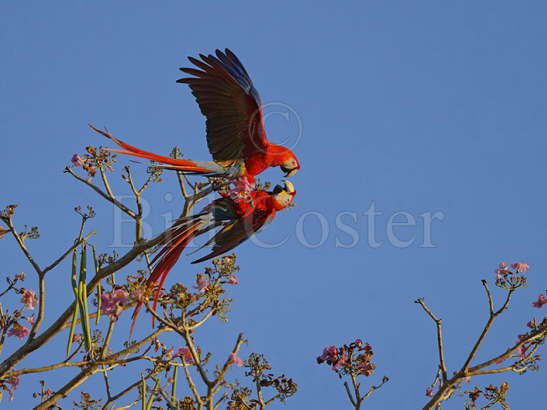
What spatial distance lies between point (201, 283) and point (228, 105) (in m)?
1.38

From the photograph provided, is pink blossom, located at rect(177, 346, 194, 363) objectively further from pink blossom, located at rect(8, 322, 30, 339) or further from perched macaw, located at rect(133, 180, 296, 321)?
pink blossom, located at rect(8, 322, 30, 339)

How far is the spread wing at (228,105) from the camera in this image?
5.30 metres

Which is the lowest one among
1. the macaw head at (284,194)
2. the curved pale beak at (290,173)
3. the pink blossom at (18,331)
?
the pink blossom at (18,331)

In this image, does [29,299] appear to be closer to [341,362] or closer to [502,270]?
[341,362]

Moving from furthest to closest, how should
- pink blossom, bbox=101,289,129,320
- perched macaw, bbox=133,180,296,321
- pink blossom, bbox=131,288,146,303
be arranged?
perched macaw, bbox=133,180,296,321
pink blossom, bbox=101,289,129,320
pink blossom, bbox=131,288,146,303

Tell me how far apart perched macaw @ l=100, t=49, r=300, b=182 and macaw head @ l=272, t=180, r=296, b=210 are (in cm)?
18

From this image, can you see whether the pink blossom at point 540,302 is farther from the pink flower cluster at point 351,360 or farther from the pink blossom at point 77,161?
the pink blossom at point 77,161

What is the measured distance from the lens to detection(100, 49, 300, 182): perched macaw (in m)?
5.30

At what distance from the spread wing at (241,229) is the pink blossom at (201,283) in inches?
17.6

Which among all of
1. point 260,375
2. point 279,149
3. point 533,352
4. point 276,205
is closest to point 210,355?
point 260,375

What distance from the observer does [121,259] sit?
5086mm

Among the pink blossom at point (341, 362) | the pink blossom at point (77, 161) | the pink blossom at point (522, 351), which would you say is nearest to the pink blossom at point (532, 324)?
the pink blossom at point (522, 351)

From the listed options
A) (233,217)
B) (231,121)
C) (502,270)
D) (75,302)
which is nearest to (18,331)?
(75,302)

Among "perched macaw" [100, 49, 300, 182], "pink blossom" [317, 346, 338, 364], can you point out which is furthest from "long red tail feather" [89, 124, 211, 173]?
"pink blossom" [317, 346, 338, 364]
